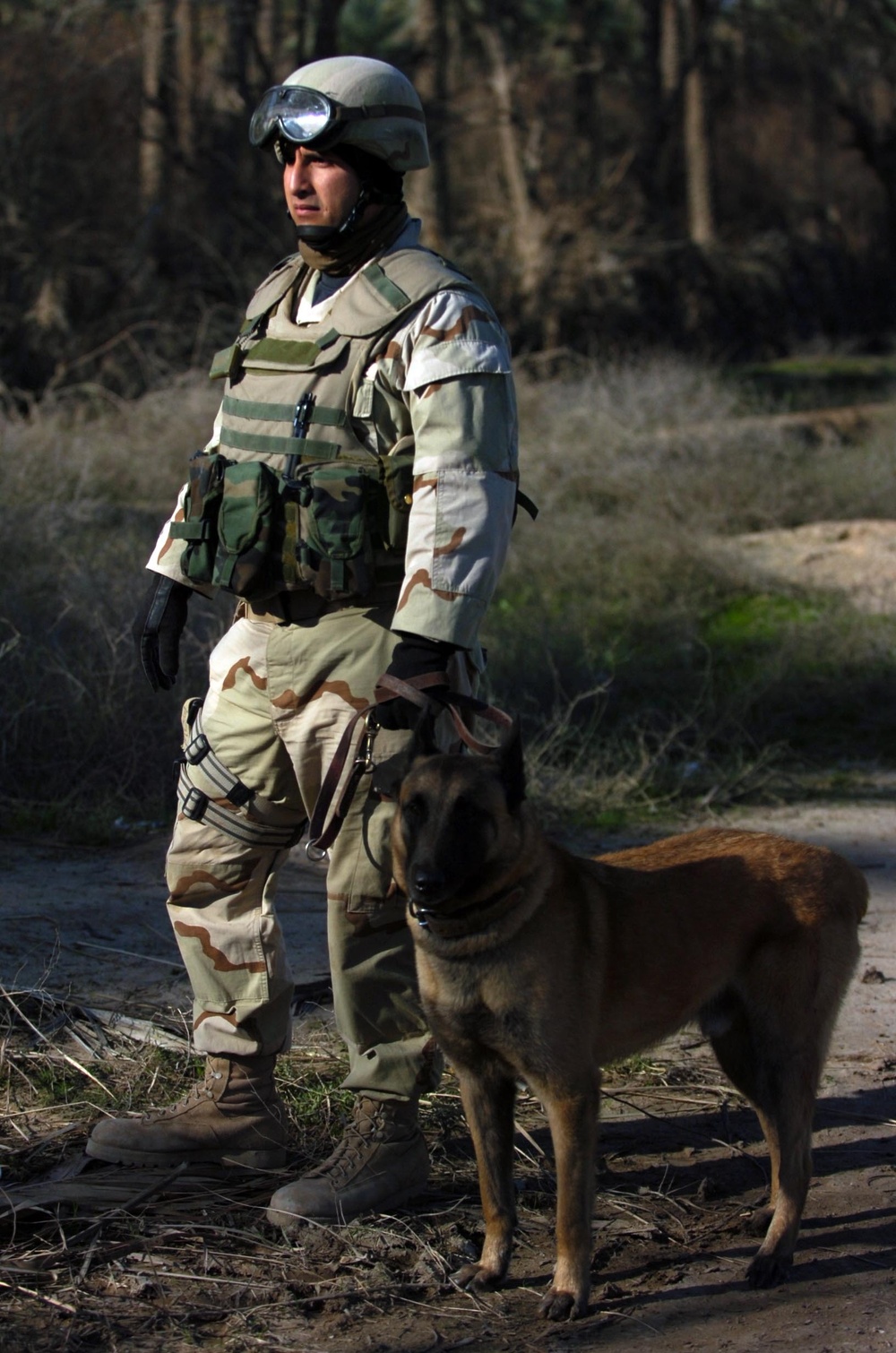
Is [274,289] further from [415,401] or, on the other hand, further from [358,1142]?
[358,1142]

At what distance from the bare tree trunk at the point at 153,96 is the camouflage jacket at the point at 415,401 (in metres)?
13.4

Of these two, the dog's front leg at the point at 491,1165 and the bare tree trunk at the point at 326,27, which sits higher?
the bare tree trunk at the point at 326,27

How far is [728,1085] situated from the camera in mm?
3877

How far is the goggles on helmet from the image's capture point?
9.85ft

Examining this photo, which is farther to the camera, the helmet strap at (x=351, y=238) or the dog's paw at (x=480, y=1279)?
the helmet strap at (x=351, y=238)

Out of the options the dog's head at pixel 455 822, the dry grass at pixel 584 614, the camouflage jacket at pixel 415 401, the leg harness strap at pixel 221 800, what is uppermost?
the camouflage jacket at pixel 415 401

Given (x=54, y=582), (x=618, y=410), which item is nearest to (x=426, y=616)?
(x=54, y=582)

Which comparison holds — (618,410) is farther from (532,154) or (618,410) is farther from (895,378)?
(895,378)

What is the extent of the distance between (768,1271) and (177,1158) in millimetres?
1210

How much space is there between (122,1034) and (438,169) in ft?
45.1

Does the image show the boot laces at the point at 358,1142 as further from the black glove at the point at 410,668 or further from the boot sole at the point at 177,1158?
the black glove at the point at 410,668

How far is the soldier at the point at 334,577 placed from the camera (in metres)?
2.90

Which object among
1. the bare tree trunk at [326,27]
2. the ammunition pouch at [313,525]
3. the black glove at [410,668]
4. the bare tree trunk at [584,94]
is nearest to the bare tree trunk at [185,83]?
the bare tree trunk at [326,27]

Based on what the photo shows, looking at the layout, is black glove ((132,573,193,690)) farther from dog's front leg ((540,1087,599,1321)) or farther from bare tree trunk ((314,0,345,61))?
bare tree trunk ((314,0,345,61))
